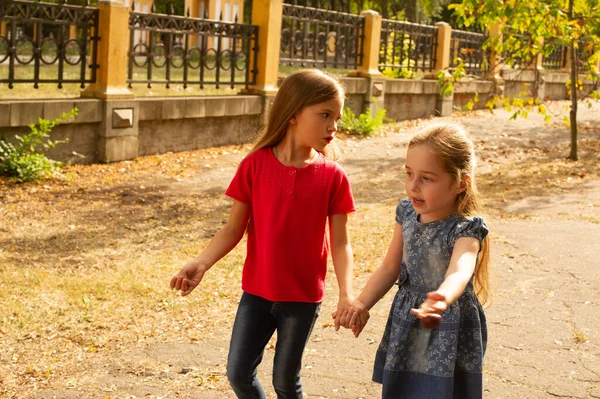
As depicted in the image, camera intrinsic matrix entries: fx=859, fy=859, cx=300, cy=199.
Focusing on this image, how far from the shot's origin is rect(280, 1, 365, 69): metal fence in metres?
13.8

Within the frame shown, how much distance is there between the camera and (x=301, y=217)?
327 cm

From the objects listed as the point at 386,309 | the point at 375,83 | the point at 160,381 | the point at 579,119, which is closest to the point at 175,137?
the point at 375,83

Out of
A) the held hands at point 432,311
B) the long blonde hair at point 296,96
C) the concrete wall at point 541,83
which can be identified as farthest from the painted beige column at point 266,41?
the held hands at point 432,311

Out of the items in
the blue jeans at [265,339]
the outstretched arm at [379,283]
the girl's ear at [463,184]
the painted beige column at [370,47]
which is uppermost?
the painted beige column at [370,47]

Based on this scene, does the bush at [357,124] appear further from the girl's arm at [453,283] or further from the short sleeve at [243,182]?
the girl's arm at [453,283]

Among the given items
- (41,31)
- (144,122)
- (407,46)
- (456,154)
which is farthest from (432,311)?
(407,46)

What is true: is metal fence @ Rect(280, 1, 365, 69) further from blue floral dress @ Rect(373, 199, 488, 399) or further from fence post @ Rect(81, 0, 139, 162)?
blue floral dress @ Rect(373, 199, 488, 399)

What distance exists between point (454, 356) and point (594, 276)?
4225mm

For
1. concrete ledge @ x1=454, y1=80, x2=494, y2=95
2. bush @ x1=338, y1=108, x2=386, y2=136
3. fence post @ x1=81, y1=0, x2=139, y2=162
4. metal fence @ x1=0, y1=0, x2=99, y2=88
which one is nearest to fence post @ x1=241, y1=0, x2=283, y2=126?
bush @ x1=338, y1=108, x2=386, y2=136

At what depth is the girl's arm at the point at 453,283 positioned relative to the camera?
2389 millimetres

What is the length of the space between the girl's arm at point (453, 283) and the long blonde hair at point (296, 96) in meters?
0.81

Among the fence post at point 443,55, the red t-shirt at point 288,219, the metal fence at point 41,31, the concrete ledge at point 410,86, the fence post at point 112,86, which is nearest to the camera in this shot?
the red t-shirt at point 288,219

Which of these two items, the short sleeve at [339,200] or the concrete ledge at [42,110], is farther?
the concrete ledge at [42,110]

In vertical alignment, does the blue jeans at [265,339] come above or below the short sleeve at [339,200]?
below
